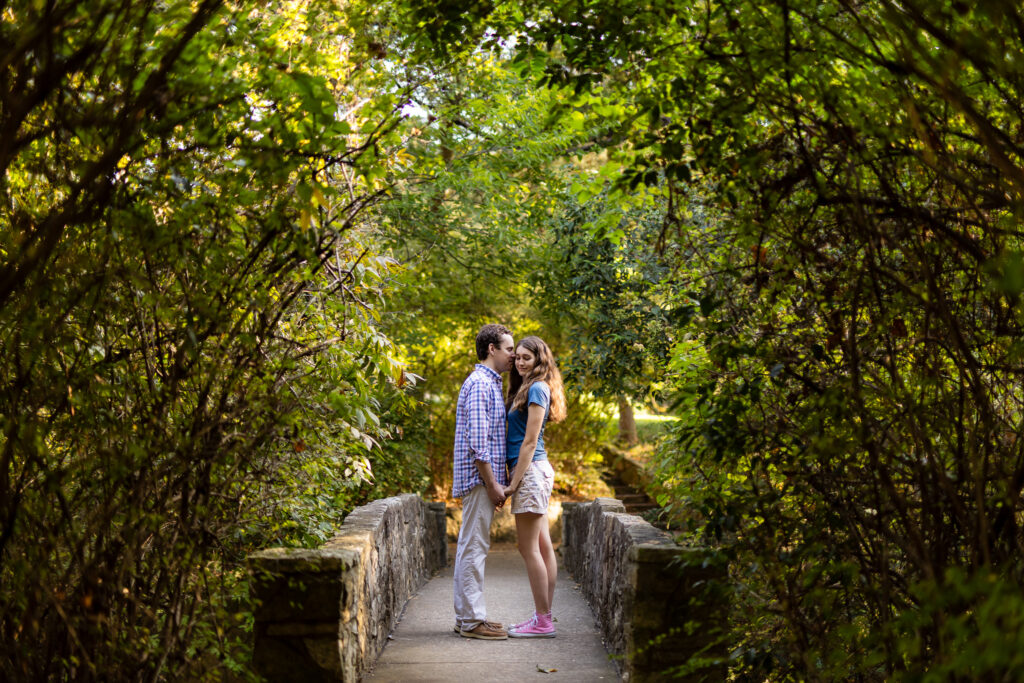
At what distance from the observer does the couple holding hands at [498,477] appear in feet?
19.3

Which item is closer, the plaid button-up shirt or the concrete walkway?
the concrete walkway

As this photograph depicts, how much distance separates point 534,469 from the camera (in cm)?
605

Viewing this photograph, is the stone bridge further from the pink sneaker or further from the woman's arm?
the woman's arm

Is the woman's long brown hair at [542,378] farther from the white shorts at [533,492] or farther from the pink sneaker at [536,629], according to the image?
the pink sneaker at [536,629]

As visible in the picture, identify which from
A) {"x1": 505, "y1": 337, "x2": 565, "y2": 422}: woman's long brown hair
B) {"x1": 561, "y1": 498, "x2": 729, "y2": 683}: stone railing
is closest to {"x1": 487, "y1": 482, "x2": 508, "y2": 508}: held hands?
{"x1": 505, "y1": 337, "x2": 565, "y2": 422}: woman's long brown hair

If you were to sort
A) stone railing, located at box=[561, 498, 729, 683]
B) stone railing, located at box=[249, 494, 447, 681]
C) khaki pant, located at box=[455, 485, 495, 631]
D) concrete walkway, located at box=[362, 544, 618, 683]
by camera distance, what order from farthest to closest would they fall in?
khaki pant, located at box=[455, 485, 495, 631] < concrete walkway, located at box=[362, 544, 618, 683] < stone railing, located at box=[249, 494, 447, 681] < stone railing, located at box=[561, 498, 729, 683]

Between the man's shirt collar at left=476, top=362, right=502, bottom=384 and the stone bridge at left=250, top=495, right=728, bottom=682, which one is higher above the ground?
the man's shirt collar at left=476, top=362, right=502, bottom=384

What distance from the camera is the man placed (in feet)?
19.3

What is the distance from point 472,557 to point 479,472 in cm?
56

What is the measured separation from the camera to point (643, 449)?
16859 mm

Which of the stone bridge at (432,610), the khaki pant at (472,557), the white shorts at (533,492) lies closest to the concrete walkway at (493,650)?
the stone bridge at (432,610)

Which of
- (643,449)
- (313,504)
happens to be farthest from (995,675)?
(643,449)

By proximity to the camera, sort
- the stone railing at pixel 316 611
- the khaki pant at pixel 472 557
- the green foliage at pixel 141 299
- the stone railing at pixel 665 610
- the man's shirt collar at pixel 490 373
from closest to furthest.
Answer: the green foliage at pixel 141 299, the stone railing at pixel 665 610, the stone railing at pixel 316 611, the khaki pant at pixel 472 557, the man's shirt collar at pixel 490 373

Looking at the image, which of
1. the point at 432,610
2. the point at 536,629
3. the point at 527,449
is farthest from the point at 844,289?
the point at 432,610
